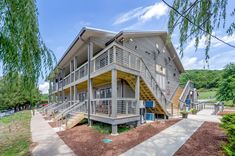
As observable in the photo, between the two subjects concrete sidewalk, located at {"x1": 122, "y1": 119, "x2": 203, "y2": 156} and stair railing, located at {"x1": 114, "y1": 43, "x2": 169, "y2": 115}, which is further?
stair railing, located at {"x1": 114, "y1": 43, "x2": 169, "y2": 115}

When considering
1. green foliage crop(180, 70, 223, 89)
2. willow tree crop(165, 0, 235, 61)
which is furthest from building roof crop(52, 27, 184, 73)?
green foliage crop(180, 70, 223, 89)

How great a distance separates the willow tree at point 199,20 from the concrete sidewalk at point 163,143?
3.58 meters

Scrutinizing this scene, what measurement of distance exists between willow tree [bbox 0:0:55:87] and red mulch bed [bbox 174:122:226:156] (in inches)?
224

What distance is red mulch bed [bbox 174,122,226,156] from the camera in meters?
5.48

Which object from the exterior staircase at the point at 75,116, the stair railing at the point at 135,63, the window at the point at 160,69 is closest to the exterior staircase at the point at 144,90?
the stair railing at the point at 135,63

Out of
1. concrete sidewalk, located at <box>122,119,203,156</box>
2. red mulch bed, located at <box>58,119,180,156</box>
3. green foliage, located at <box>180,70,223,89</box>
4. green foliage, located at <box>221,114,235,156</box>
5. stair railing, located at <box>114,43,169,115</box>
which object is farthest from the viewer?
green foliage, located at <box>180,70,223,89</box>

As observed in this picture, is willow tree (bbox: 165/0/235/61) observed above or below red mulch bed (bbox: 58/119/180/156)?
above

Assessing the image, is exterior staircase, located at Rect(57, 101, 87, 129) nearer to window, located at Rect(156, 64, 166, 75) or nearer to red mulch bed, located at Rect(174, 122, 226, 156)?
red mulch bed, located at Rect(174, 122, 226, 156)

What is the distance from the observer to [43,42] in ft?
17.5

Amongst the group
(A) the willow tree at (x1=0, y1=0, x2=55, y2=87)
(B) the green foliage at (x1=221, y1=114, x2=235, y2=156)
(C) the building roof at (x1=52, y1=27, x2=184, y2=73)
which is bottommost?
(B) the green foliage at (x1=221, y1=114, x2=235, y2=156)

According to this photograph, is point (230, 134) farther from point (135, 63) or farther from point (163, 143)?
point (135, 63)

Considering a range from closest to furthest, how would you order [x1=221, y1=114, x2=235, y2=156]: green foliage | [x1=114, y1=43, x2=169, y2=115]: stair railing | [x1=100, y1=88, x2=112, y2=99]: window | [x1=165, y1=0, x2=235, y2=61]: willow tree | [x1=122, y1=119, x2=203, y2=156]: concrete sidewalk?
1. [x1=221, y1=114, x2=235, y2=156]: green foliage
2. [x1=165, y1=0, x2=235, y2=61]: willow tree
3. [x1=122, y1=119, x2=203, y2=156]: concrete sidewalk
4. [x1=114, y1=43, x2=169, y2=115]: stair railing
5. [x1=100, y1=88, x2=112, y2=99]: window

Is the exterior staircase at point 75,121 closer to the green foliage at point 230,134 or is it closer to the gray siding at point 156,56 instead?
the gray siding at point 156,56

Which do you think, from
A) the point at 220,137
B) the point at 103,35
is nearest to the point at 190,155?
the point at 220,137
